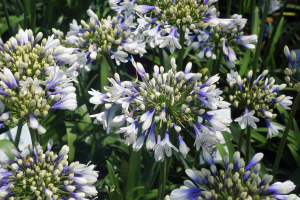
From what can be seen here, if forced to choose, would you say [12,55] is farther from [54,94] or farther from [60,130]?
[60,130]

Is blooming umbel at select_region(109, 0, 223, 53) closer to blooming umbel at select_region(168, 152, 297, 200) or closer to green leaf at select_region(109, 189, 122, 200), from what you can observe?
blooming umbel at select_region(168, 152, 297, 200)

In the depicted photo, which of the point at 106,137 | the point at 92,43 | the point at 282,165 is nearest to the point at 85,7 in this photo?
the point at 92,43

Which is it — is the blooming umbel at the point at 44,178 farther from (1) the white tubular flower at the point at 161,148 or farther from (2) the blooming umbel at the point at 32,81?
(1) the white tubular flower at the point at 161,148

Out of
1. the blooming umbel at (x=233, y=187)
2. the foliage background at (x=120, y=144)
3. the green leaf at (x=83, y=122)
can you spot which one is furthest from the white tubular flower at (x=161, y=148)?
the green leaf at (x=83, y=122)

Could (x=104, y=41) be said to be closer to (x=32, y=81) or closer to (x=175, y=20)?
(x=175, y=20)

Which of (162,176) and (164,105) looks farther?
(162,176)

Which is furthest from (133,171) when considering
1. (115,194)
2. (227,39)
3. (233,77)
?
(227,39)

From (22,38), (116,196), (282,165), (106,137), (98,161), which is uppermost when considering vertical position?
(22,38)
